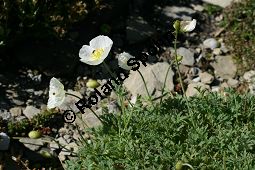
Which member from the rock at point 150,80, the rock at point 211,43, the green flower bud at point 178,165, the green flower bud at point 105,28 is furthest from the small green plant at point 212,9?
the green flower bud at point 178,165

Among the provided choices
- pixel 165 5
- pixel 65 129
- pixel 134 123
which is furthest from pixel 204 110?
pixel 165 5

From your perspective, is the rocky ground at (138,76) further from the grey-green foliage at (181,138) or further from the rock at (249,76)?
the grey-green foliage at (181,138)

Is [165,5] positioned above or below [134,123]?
above

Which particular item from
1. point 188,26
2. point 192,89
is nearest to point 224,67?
point 192,89

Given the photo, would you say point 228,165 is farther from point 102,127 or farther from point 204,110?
point 102,127

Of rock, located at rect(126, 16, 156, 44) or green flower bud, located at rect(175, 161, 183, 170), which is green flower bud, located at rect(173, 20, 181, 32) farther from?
rock, located at rect(126, 16, 156, 44)
